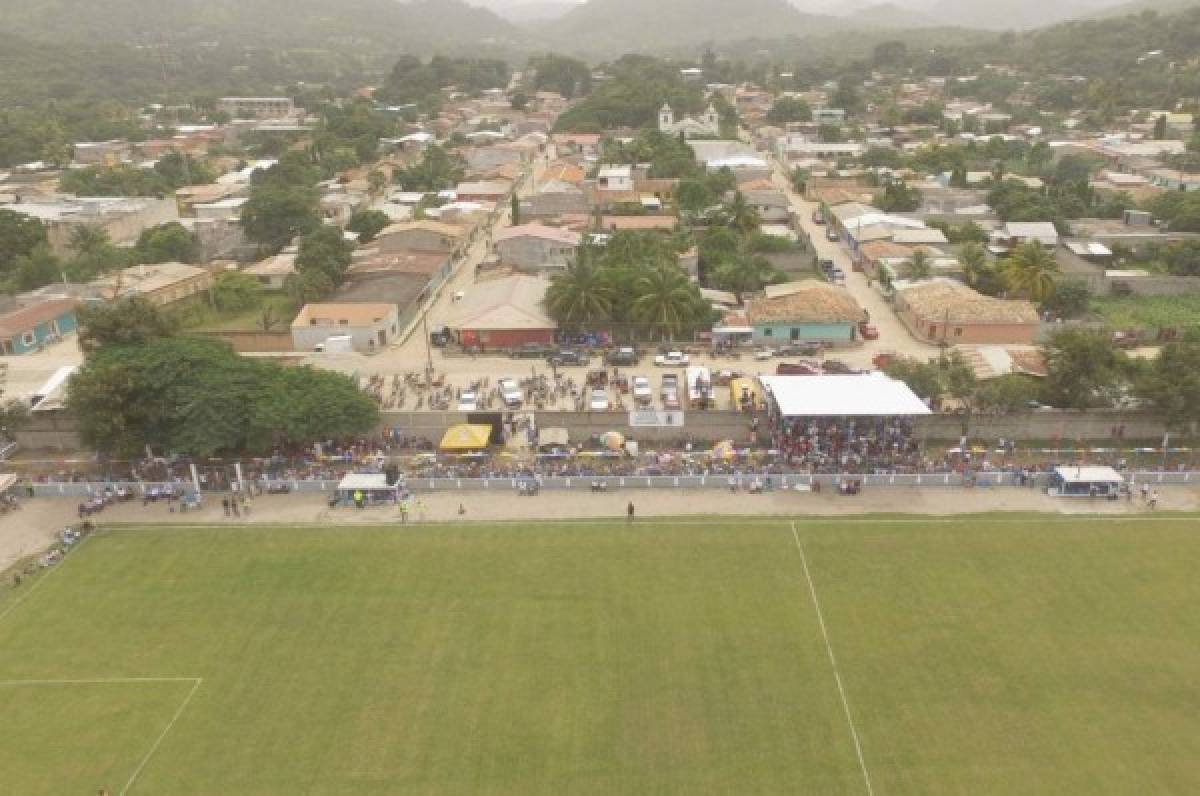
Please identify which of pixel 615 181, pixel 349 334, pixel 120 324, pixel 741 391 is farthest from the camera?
pixel 615 181

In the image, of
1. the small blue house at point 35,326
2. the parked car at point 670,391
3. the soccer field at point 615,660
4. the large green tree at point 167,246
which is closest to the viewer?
the soccer field at point 615,660

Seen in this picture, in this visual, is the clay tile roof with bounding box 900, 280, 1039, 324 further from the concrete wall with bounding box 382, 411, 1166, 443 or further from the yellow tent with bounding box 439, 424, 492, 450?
the yellow tent with bounding box 439, 424, 492, 450

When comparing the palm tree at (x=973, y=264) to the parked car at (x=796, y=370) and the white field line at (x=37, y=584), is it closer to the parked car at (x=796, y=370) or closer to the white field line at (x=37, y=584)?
the parked car at (x=796, y=370)

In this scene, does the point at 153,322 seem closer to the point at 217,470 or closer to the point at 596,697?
the point at 217,470

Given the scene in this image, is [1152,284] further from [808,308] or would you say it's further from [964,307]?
[808,308]

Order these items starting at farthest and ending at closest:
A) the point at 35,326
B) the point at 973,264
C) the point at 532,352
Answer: the point at 973,264 → the point at 35,326 → the point at 532,352

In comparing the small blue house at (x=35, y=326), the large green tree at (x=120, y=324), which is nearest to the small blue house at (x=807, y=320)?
the large green tree at (x=120, y=324)

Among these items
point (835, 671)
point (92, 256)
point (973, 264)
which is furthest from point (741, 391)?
point (92, 256)
